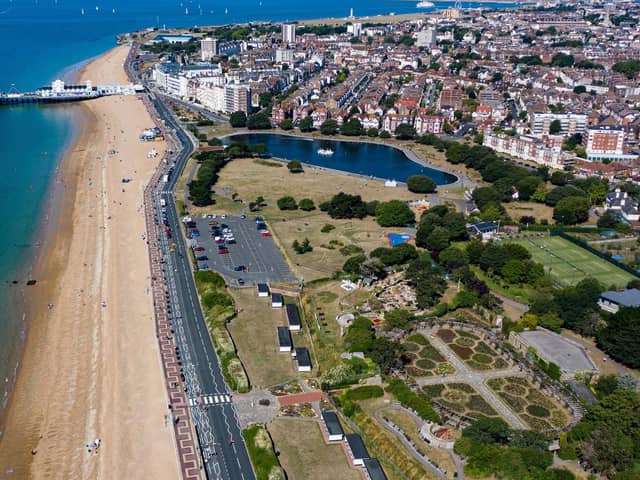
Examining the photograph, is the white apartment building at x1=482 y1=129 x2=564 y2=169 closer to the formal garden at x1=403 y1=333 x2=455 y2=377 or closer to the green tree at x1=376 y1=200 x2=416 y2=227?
the green tree at x1=376 y1=200 x2=416 y2=227

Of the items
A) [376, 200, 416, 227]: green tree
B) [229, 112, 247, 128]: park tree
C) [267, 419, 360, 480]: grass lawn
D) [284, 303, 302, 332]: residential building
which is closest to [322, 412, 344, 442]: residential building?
[267, 419, 360, 480]: grass lawn

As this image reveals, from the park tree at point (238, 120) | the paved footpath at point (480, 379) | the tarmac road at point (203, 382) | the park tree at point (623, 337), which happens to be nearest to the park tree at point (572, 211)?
the park tree at point (623, 337)

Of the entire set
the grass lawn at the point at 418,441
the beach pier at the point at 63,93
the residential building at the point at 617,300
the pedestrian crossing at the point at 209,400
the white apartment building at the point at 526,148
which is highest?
the beach pier at the point at 63,93

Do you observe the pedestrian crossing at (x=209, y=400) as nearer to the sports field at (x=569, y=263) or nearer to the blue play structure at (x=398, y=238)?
the blue play structure at (x=398, y=238)

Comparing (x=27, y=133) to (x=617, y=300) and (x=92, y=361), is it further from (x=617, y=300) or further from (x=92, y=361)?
(x=617, y=300)

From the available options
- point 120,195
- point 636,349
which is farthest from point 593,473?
point 120,195
